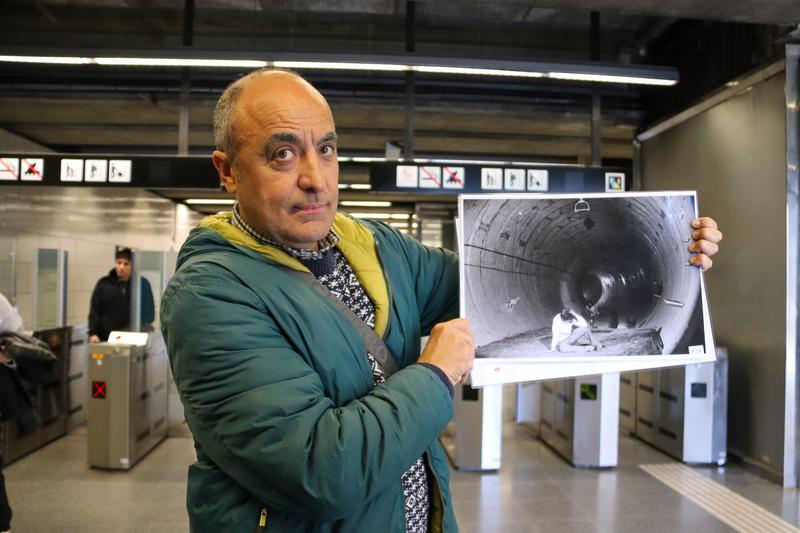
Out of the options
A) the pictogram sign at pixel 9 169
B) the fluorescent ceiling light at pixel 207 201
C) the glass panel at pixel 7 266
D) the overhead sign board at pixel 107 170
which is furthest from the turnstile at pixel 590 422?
the fluorescent ceiling light at pixel 207 201

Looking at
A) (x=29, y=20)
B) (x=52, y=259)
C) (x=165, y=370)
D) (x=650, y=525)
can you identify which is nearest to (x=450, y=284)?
(x=650, y=525)

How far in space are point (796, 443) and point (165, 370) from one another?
5.59 m

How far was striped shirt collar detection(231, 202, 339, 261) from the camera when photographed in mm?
1025

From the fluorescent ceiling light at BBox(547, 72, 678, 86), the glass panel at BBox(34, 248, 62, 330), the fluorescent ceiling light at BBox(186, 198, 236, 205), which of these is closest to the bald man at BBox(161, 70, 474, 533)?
the fluorescent ceiling light at BBox(547, 72, 678, 86)

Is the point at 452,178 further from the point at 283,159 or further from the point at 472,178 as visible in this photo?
the point at 283,159

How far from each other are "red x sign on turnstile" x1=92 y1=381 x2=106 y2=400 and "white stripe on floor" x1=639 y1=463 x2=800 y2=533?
4.59 meters

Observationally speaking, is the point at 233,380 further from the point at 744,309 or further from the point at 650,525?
the point at 744,309

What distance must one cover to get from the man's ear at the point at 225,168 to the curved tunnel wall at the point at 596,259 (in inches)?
22.4

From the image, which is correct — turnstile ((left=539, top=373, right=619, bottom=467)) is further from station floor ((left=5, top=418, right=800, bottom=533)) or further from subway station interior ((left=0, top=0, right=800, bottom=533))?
station floor ((left=5, top=418, right=800, bottom=533))

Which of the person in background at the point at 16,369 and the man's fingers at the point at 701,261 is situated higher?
the man's fingers at the point at 701,261

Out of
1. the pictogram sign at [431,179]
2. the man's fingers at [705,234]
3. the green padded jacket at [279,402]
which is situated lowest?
the green padded jacket at [279,402]

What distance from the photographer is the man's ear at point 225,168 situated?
1037 mm

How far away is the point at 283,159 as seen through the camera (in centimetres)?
98

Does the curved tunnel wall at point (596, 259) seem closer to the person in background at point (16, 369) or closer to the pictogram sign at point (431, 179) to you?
the person in background at point (16, 369)
